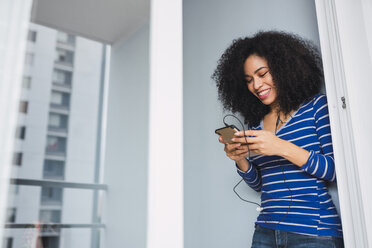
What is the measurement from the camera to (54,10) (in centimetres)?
102

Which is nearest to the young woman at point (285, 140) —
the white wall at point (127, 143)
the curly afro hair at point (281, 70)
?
the curly afro hair at point (281, 70)

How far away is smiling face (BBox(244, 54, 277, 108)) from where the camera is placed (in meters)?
1.56

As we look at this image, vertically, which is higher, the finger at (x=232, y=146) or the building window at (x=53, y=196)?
the finger at (x=232, y=146)

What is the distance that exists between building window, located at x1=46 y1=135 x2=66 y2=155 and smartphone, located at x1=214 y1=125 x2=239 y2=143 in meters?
0.77

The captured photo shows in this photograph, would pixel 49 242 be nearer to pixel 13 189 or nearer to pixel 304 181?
pixel 13 189

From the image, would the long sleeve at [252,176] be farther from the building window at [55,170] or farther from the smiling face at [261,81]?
the building window at [55,170]

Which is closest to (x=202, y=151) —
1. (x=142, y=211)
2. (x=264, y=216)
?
(x=264, y=216)

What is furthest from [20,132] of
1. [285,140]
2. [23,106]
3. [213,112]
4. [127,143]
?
[213,112]

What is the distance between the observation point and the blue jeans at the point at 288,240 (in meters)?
1.27

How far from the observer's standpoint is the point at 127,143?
3.50ft

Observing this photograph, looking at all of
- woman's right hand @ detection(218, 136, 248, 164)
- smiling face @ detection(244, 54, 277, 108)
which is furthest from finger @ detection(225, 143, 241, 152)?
smiling face @ detection(244, 54, 277, 108)

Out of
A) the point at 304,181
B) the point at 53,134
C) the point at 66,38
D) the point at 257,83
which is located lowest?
the point at 304,181

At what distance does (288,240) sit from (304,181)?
23 cm

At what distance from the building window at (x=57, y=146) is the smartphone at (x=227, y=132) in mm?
767
